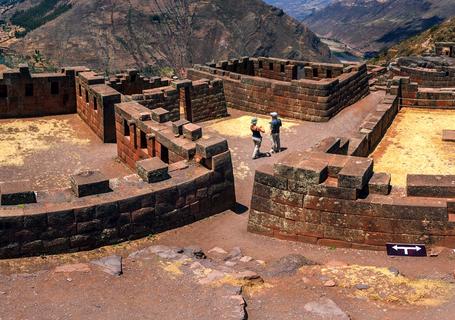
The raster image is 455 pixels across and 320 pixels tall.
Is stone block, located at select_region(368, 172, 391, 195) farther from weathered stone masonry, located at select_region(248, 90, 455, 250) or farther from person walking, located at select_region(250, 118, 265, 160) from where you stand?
person walking, located at select_region(250, 118, 265, 160)

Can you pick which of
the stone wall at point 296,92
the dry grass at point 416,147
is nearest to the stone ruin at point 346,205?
the dry grass at point 416,147

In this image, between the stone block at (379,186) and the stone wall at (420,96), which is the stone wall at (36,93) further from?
the stone block at (379,186)

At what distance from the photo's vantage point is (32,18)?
15450 centimetres

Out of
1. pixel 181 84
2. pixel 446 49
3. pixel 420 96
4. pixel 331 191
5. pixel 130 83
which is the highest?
pixel 446 49

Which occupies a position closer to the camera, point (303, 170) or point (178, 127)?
point (303, 170)

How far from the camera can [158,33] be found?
13800 centimetres

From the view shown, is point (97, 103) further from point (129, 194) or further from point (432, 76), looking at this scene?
point (432, 76)

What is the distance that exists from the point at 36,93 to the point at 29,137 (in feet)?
10.4

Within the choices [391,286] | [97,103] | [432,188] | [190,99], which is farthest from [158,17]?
[391,286]

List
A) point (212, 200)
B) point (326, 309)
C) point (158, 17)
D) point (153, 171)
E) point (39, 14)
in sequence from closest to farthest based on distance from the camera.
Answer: point (326, 309) < point (153, 171) < point (212, 200) < point (158, 17) < point (39, 14)

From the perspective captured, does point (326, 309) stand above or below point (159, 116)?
below

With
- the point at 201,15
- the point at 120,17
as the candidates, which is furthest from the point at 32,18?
the point at 201,15

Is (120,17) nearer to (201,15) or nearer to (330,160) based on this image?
(201,15)

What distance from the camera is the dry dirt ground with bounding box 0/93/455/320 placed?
10.2m
